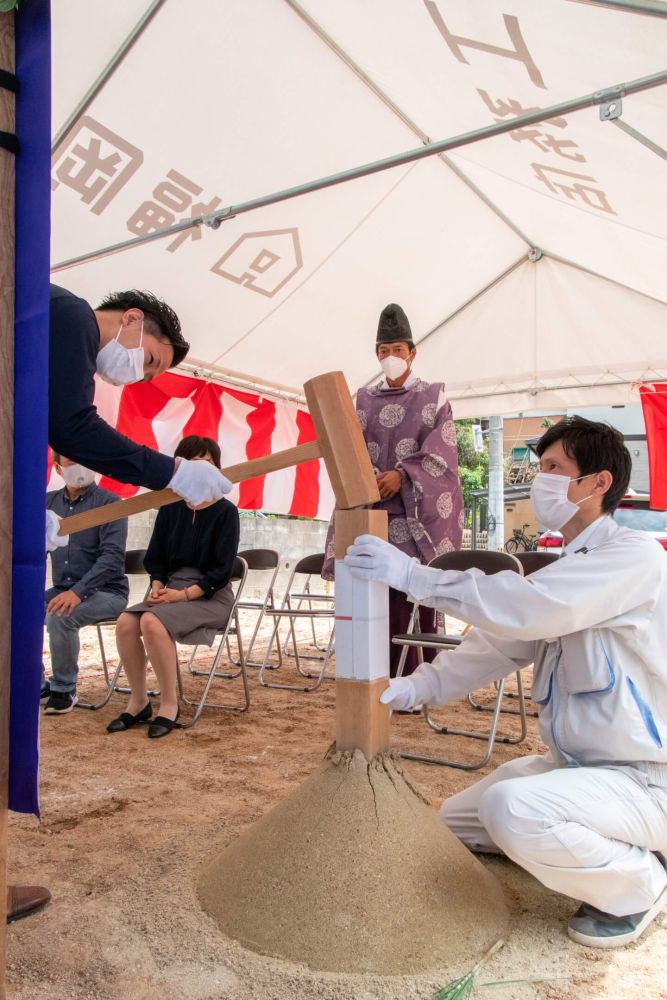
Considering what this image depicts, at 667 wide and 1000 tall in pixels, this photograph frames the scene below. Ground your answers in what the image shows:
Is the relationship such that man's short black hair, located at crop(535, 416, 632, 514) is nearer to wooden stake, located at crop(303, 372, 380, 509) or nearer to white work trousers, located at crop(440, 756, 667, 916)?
wooden stake, located at crop(303, 372, 380, 509)

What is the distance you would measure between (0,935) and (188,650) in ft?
15.2

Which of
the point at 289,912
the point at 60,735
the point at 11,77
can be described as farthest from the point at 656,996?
the point at 60,735

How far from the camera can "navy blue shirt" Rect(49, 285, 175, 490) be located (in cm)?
152

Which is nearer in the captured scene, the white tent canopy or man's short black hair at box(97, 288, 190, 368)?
man's short black hair at box(97, 288, 190, 368)

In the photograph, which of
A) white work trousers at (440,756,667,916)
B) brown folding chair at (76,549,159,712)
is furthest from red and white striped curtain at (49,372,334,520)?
white work trousers at (440,756,667,916)

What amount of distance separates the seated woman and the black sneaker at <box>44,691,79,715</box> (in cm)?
46

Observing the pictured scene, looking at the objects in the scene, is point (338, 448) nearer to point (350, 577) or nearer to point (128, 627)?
point (350, 577)

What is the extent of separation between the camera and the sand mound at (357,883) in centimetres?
133

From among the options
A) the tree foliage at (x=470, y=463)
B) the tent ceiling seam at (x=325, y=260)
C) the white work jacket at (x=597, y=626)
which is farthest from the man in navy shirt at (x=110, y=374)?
the tree foliage at (x=470, y=463)

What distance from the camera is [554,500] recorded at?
1779 mm

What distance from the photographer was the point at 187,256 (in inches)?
153

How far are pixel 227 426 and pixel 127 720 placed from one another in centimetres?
262

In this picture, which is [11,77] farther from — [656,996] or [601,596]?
[656,996]

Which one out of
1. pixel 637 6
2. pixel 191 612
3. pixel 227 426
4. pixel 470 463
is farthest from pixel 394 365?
pixel 470 463
